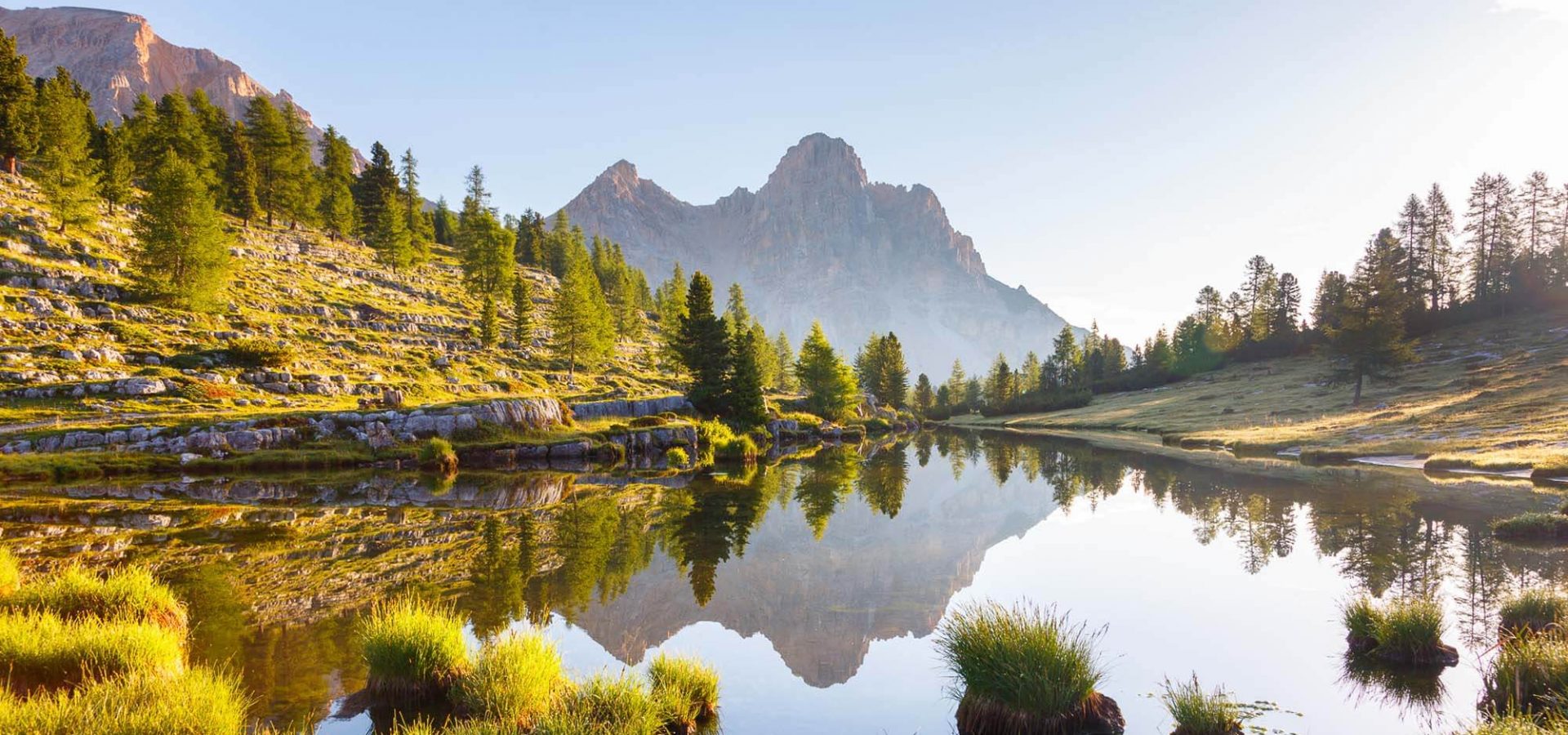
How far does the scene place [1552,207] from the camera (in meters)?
86.9

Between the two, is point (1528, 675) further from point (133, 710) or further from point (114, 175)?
point (114, 175)

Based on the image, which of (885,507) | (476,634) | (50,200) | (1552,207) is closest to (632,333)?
(50,200)

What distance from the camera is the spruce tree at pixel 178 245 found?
5688cm

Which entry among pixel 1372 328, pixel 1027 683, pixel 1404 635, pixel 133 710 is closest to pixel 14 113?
pixel 133 710

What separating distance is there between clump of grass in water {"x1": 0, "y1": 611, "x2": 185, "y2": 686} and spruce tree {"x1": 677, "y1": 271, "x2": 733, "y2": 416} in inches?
2056

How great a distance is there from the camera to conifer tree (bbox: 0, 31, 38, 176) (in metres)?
69.1

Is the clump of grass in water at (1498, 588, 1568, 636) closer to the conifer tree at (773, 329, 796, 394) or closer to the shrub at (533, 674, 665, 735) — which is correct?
the shrub at (533, 674, 665, 735)

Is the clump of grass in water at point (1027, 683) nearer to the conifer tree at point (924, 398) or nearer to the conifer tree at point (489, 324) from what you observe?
the conifer tree at point (489, 324)

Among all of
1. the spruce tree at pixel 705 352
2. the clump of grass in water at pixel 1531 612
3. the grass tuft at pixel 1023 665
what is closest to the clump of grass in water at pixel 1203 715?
the grass tuft at pixel 1023 665

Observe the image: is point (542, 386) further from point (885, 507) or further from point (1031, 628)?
point (1031, 628)

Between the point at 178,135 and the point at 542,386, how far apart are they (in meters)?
61.4

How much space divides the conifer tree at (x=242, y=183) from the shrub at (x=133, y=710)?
10672cm

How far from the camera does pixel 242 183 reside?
288 ft

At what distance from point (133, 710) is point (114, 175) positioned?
99901 millimetres
